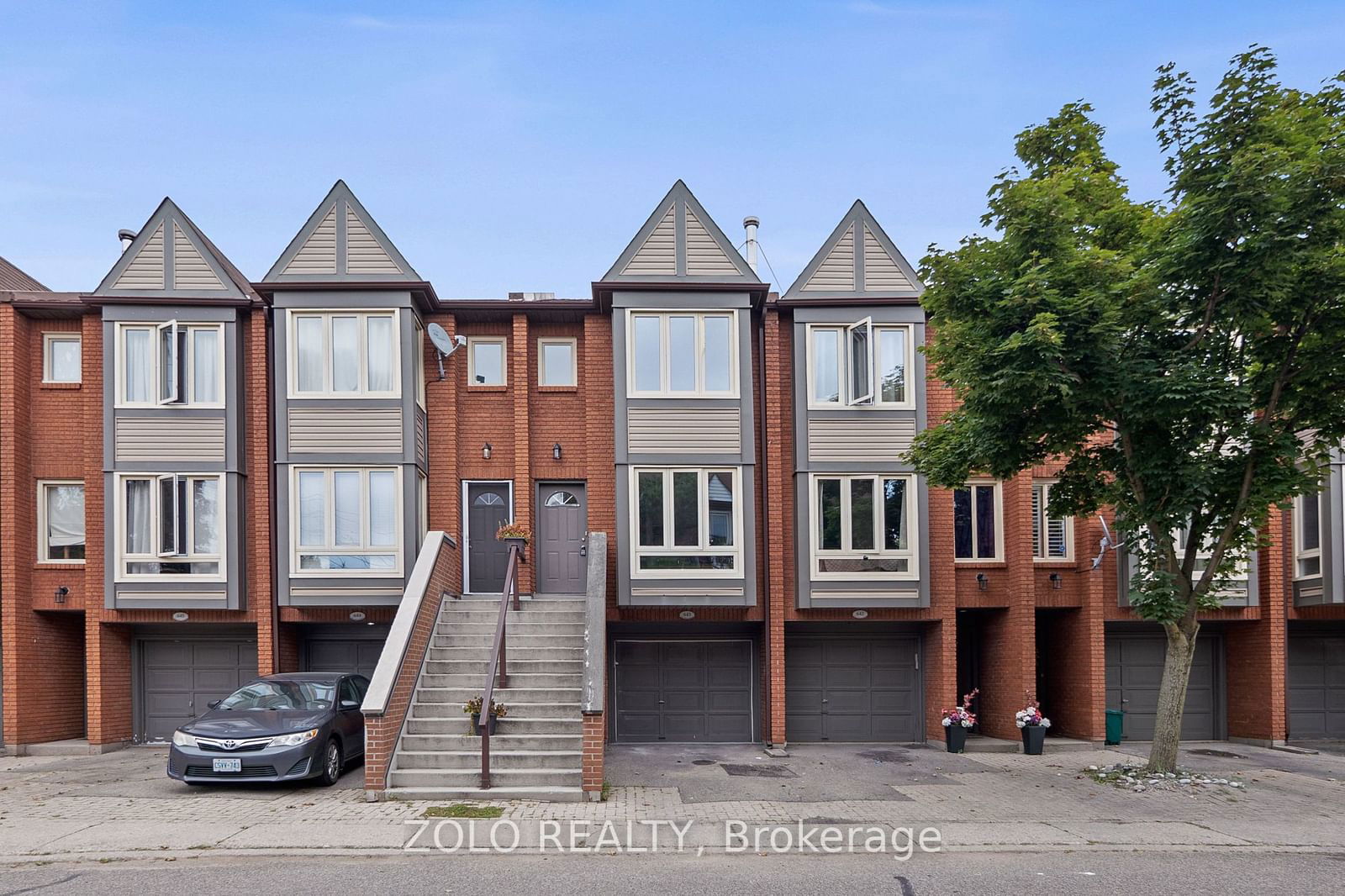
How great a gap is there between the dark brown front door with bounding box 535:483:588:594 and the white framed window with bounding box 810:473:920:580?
403 cm

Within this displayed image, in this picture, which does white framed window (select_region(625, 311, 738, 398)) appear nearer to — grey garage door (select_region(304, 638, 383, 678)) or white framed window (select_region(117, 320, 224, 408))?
grey garage door (select_region(304, 638, 383, 678))

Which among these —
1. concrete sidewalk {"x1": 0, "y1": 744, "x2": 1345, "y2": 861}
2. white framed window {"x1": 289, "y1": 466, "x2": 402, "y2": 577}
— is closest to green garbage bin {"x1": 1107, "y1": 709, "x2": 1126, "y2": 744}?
concrete sidewalk {"x1": 0, "y1": 744, "x2": 1345, "y2": 861}

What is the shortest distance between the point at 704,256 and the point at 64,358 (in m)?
11.1

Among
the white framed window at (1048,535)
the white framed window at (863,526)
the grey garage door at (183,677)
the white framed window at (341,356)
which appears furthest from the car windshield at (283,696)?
the white framed window at (1048,535)

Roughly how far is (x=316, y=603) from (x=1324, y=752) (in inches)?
650

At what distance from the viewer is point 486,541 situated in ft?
52.9

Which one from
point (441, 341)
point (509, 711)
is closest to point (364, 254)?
point (441, 341)

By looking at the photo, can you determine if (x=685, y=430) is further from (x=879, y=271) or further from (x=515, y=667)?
(x=515, y=667)

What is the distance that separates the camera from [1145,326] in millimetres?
11148

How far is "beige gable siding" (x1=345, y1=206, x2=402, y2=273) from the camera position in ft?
50.0

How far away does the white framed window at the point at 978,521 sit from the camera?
16.0 meters

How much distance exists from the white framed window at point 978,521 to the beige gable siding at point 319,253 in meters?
11.2

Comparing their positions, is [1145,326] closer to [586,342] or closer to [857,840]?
[857,840]

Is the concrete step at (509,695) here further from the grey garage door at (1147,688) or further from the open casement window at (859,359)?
the grey garage door at (1147,688)
